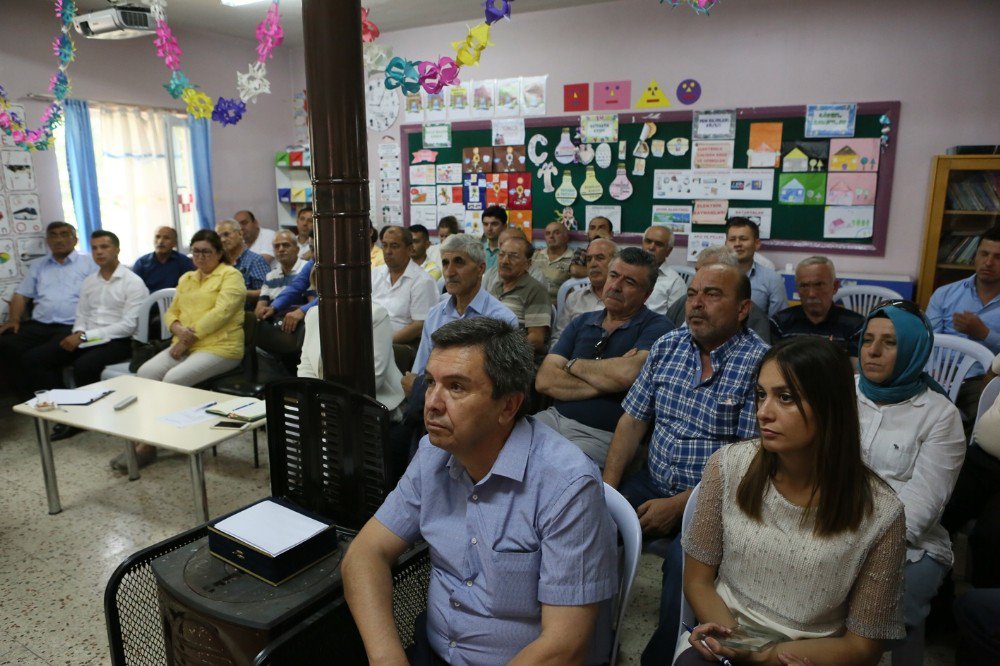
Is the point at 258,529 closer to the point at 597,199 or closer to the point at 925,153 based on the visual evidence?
the point at 597,199

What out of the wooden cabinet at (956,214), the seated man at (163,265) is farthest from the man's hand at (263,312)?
the wooden cabinet at (956,214)

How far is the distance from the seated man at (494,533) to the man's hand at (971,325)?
286cm

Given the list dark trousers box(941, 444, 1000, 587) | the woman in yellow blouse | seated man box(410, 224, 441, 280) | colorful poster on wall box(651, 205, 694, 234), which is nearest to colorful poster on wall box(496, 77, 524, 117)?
seated man box(410, 224, 441, 280)

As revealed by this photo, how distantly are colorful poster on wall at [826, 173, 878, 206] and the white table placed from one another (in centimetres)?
419

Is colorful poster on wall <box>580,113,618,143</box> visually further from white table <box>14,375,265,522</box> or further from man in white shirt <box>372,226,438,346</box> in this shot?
white table <box>14,375,265,522</box>

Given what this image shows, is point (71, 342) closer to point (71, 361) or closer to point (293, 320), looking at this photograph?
point (71, 361)

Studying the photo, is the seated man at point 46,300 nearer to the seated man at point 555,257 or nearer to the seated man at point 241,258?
the seated man at point 241,258

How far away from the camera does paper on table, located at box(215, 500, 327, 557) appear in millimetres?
1552

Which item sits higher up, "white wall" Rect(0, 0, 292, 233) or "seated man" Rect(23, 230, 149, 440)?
"white wall" Rect(0, 0, 292, 233)

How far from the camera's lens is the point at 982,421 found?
6.70 ft

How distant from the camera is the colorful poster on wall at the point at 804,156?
4.70 metres

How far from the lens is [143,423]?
2.75 m

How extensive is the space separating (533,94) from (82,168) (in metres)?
3.82

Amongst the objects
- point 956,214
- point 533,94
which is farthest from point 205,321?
point 956,214
